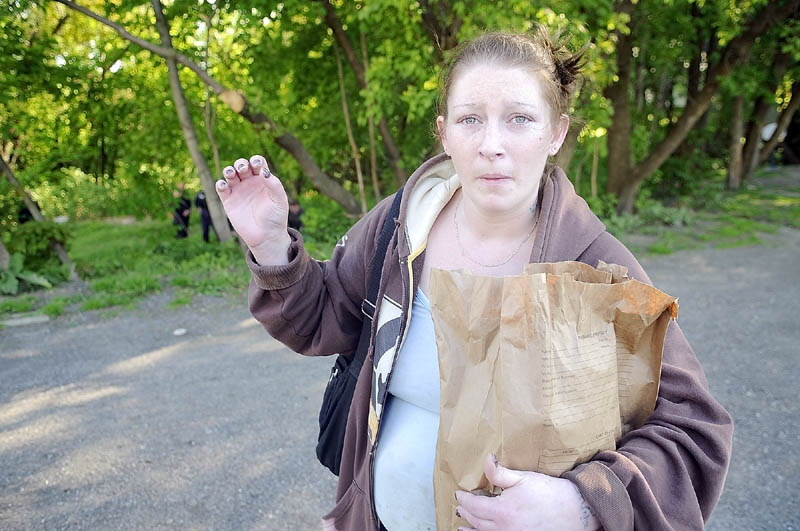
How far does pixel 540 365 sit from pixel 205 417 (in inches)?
135

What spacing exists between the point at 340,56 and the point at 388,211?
782cm

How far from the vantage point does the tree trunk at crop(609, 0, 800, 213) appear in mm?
8641

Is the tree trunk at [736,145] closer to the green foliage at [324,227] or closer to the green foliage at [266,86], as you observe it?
the green foliage at [266,86]

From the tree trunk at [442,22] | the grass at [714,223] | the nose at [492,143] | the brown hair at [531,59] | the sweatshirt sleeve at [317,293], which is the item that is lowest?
the grass at [714,223]

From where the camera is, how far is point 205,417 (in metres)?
3.85

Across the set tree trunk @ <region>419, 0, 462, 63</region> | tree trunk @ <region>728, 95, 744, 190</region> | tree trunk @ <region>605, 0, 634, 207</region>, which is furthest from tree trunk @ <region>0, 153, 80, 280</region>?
tree trunk @ <region>728, 95, 744, 190</region>

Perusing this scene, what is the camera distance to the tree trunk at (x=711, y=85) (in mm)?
8641

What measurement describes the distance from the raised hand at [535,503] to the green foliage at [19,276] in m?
7.32

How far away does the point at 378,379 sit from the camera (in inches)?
55.6

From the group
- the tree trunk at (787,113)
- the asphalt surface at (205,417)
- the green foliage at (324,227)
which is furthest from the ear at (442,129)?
the tree trunk at (787,113)

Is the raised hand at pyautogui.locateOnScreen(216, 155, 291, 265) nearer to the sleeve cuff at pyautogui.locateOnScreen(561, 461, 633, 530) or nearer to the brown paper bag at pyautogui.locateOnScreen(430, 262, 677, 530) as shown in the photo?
the brown paper bag at pyautogui.locateOnScreen(430, 262, 677, 530)

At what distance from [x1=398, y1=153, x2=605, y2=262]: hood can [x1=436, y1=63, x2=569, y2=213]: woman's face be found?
76 millimetres

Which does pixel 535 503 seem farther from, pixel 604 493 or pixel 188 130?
pixel 188 130

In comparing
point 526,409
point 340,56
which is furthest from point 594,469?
point 340,56
